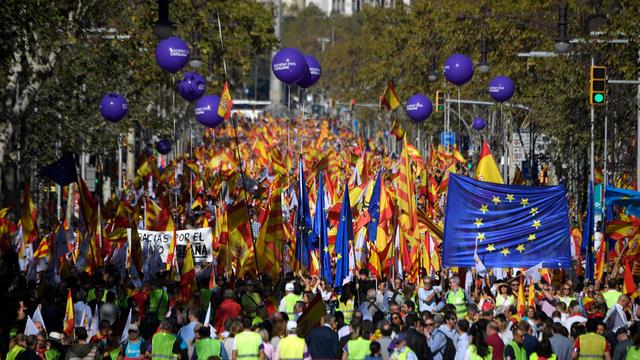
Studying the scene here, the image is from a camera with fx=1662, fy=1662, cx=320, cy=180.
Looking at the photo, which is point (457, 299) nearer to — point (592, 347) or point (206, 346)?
point (592, 347)

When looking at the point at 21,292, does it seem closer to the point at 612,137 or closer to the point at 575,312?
the point at 575,312

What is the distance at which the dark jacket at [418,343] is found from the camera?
50.2 ft

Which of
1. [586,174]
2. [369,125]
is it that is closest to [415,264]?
[586,174]

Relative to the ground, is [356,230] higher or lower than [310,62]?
lower

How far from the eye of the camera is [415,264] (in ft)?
74.4

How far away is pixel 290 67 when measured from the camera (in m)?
25.6

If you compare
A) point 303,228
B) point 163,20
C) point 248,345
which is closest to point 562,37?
point 303,228

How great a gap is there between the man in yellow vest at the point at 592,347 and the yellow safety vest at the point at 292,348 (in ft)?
8.76

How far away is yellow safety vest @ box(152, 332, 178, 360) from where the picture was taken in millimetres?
15727

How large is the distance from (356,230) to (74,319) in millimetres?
6835

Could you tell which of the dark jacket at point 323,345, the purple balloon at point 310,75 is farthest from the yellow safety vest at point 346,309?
the purple balloon at point 310,75

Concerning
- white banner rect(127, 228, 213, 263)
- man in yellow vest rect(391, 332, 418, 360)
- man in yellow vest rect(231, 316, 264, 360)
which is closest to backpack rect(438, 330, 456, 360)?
man in yellow vest rect(391, 332, 418, 360)

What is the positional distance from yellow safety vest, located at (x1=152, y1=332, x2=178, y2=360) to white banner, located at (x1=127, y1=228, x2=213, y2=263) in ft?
28.0

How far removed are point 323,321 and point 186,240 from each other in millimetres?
8519
